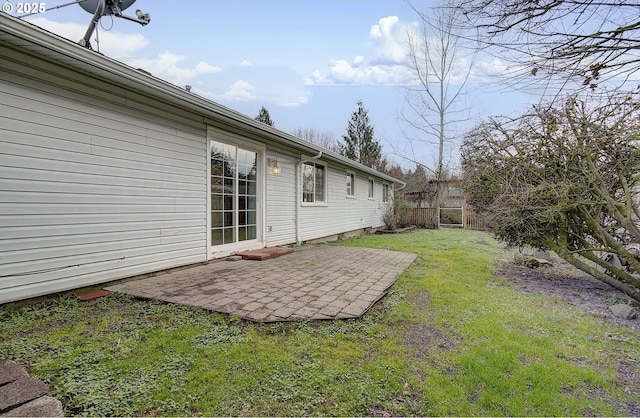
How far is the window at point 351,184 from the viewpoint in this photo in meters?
11.3

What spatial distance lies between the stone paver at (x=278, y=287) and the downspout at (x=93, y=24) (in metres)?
3.81

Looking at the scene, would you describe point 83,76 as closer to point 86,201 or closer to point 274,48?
point 86,201

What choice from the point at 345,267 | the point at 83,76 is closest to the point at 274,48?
the point at 83,76

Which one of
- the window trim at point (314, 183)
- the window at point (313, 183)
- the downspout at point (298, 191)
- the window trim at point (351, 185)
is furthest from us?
the window trim at point (351, 185)

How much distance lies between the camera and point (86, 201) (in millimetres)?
3521

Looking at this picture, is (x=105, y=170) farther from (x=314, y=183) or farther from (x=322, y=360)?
(x=314, y=183)

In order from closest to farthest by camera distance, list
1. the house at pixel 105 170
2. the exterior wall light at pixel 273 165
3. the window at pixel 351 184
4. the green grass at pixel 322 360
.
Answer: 1. the green grass at pixel 322 360
2. the house at pixel 105 170
3. the exterior wall light at pixel 273 165
4. the window at pixel 351 184

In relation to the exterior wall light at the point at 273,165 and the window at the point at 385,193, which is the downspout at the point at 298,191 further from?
the window at the point at 385,193

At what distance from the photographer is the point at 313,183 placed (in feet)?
29.1

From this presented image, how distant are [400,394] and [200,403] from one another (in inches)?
45.7

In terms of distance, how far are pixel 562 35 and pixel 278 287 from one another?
11.7ft

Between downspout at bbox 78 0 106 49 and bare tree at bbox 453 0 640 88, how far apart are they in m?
4.97

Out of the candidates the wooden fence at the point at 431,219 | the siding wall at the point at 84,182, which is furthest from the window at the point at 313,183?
the wooden fence at the point at 431,219

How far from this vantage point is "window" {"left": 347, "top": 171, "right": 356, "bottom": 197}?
11336 mm
